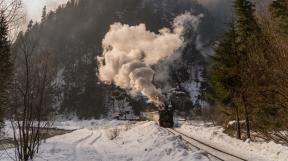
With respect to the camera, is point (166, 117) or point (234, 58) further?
point (166, 117)

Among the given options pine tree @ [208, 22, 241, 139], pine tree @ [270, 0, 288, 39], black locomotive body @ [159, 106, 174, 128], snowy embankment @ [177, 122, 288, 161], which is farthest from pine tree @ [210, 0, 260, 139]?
black locomotive body @ [159, 106, 174, 128]

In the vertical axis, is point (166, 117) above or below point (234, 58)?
below

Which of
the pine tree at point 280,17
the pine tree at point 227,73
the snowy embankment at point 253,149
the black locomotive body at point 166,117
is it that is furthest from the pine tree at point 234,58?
the black locomotive body at point 166,117

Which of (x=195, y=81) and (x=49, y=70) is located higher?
(x=195, y=81)

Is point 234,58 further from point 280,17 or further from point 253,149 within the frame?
point 253,149

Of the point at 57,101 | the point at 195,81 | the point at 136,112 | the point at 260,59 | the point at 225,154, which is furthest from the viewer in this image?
the point at 195,81

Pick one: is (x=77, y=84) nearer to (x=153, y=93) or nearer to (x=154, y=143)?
(x=153, y=93)

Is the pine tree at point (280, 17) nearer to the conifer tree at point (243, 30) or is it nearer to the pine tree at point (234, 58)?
the conifer tree at point (243, 30)

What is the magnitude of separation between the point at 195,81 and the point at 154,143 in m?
165

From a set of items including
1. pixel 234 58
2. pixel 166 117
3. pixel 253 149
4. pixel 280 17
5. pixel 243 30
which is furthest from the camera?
pixel 166 117

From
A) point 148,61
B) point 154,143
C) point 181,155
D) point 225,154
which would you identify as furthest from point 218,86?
point 148,61

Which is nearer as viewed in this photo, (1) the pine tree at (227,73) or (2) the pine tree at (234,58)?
(2) the pine tree at (234,58)

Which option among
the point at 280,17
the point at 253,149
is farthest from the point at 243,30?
the point at 253,149

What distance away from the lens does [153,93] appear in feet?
164
